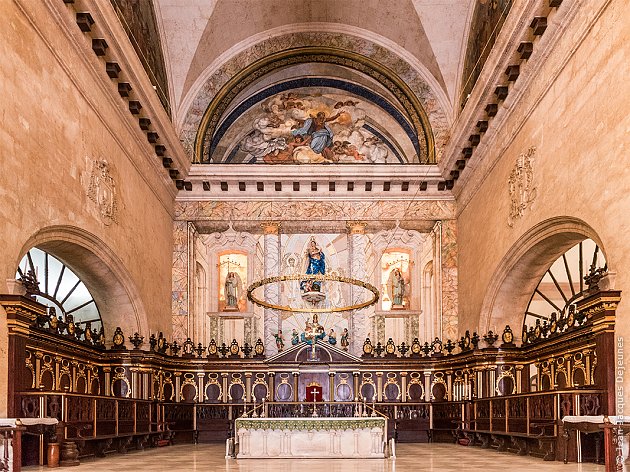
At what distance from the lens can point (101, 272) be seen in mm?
17844

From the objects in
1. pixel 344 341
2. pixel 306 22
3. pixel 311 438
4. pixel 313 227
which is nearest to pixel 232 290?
pixel 313 227

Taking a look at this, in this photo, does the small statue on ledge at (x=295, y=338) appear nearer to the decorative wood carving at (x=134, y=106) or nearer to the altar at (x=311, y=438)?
the altar at (x=311, y=438)

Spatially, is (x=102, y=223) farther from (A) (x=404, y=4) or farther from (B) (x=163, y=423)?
(A) (x=404, y=4)

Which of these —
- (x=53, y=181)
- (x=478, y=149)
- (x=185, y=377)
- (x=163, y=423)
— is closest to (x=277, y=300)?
(x=185, y=377)

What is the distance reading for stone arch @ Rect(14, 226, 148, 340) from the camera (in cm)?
1466

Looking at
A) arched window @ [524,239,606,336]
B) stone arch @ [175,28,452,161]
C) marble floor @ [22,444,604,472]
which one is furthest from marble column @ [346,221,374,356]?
marble floor @ [22,444,604,472]

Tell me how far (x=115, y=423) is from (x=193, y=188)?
8.50 metres

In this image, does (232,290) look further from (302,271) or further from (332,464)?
(332,464)

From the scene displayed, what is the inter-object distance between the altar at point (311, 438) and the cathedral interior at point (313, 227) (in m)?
0.04

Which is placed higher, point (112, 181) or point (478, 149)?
point (478, 149)

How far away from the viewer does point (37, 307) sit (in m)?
12.4

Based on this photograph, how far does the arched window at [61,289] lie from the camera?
1816cm

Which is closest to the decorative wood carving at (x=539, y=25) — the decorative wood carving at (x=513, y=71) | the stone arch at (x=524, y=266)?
the decorative wood carving at (x=513, y=71)

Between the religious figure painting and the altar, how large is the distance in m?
10.9
